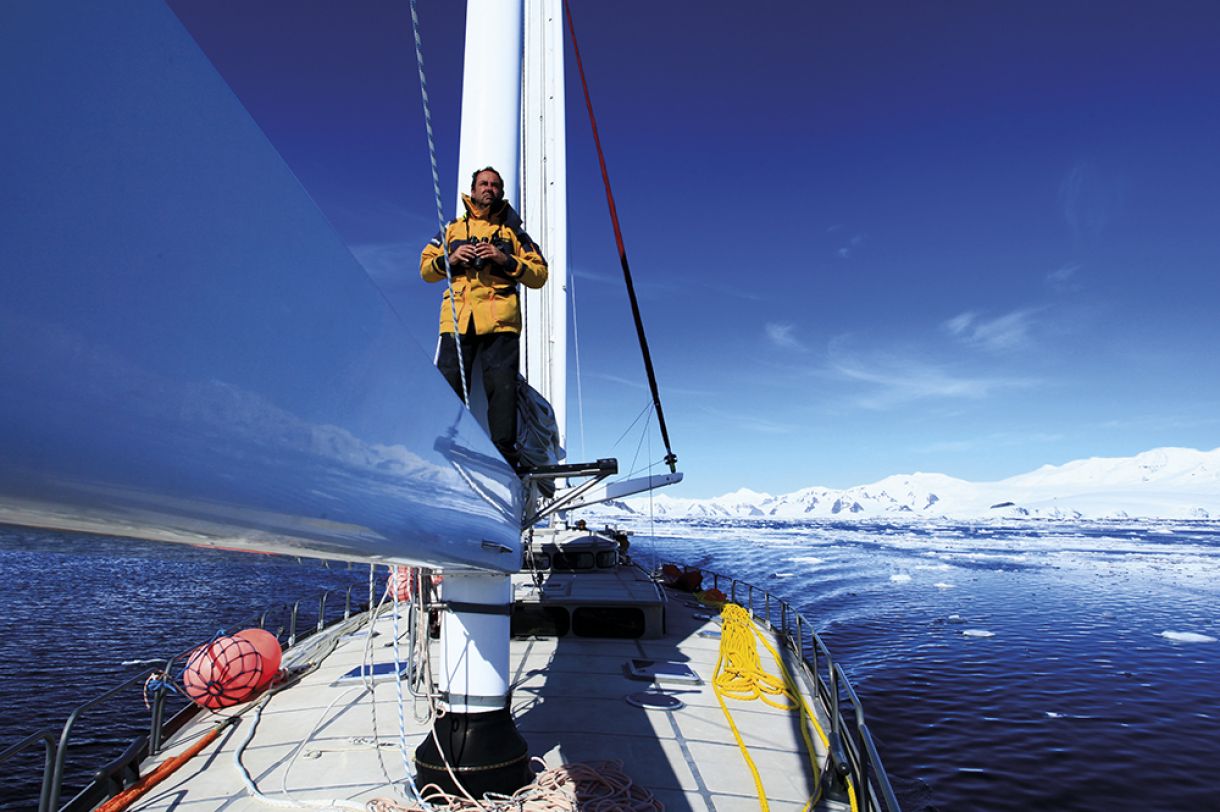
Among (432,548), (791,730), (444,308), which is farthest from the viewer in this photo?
(791,730)

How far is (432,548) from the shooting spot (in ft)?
6.25

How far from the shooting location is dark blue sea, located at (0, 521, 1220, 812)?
13.0 metres

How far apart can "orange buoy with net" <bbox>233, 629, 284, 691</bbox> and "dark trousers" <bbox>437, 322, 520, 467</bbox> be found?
25.2 feet

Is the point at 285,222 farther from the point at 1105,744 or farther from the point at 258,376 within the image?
the point at 1105,744

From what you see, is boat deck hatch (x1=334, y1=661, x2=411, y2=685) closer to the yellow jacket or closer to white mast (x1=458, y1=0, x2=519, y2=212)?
the yellow jacket

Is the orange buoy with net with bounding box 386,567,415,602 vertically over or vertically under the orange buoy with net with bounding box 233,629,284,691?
over

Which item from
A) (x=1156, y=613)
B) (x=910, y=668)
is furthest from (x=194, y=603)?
(x=1156, y=613)

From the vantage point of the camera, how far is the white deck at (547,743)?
630 cm

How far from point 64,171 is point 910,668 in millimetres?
24443

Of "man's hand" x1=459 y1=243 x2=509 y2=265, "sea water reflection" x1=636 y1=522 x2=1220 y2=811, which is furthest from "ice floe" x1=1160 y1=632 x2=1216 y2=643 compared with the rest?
"man's hand" x1=459 y1=243 x2=509 y2=265

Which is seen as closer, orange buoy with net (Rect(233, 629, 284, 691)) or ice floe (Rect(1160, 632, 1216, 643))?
orange buoy with net (Rect(233, 629, 284, 691))

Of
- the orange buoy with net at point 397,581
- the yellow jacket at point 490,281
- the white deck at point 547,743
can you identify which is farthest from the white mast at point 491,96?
the white deck at point 547,743

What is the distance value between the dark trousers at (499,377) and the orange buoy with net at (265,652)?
7685 millimetres

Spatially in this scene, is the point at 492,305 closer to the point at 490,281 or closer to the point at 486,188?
the point at 490,281
